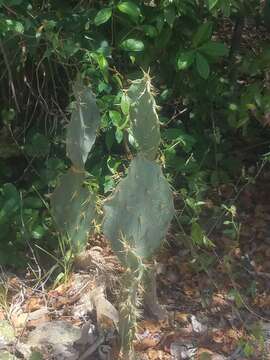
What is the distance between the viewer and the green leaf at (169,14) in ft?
10.7

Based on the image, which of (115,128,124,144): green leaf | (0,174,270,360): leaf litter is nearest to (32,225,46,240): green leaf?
(0,174,270,360): leaf litter

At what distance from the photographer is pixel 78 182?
3273 millimetres

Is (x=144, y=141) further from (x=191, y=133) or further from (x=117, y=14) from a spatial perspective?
(x=191, y=133)

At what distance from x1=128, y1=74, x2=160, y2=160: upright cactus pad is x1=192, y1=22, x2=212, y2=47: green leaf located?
0.79 meters

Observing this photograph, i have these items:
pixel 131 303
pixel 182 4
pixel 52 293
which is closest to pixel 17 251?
pixel 52 293

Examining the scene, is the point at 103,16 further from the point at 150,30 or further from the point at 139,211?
the point at 139,211

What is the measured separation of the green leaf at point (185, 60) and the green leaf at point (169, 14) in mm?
186

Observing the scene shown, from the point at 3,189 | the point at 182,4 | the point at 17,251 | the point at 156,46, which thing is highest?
the point at 182,4

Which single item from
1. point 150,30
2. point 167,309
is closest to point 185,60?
point 150,30

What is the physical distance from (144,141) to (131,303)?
2.14 ft

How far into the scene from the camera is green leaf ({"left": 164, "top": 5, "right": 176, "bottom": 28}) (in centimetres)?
328

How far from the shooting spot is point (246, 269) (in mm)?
3750

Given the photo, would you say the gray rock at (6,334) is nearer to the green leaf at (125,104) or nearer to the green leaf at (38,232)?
the green leaf at (38,232)

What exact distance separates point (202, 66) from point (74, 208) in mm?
869
